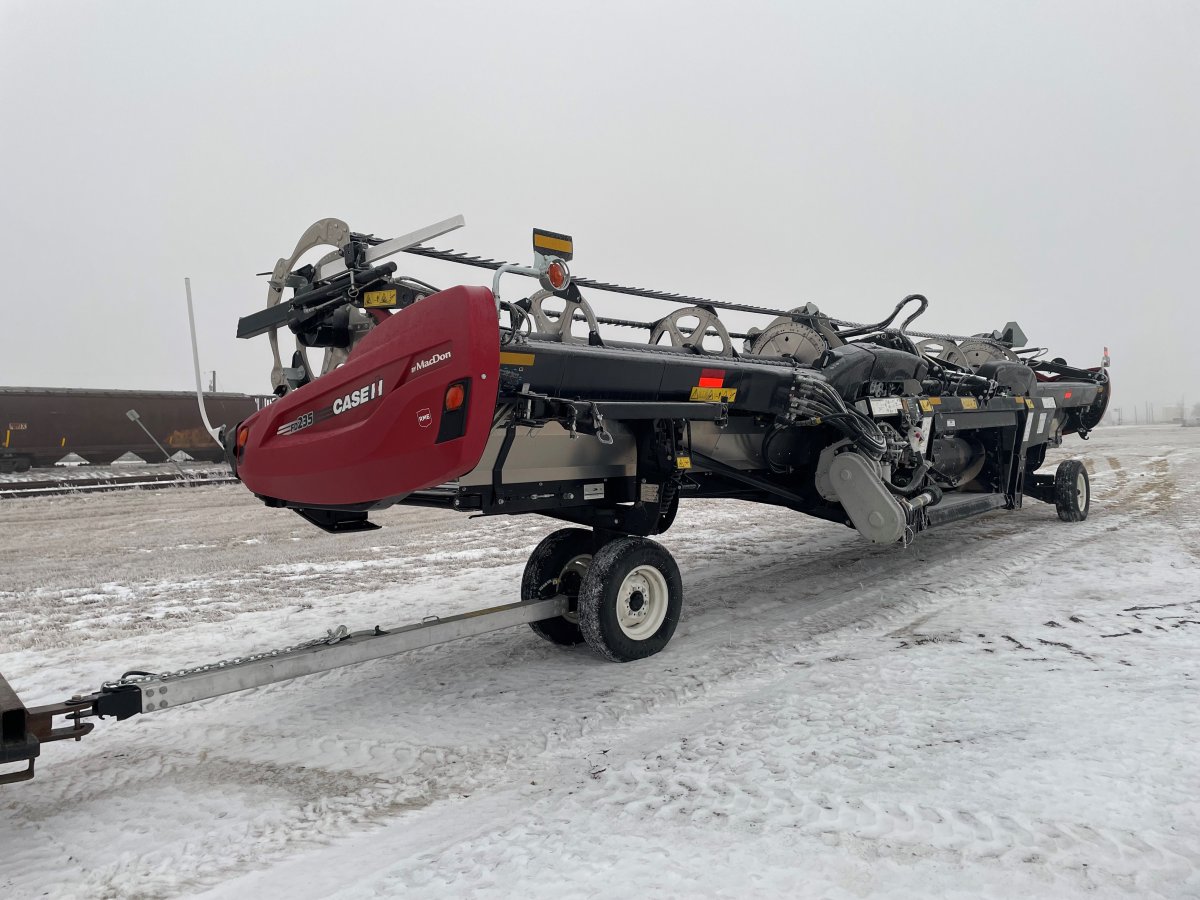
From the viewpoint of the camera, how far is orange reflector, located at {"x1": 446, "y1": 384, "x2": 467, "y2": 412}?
345 centimetres

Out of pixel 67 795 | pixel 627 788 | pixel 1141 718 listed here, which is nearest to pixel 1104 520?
pixel 1141 718

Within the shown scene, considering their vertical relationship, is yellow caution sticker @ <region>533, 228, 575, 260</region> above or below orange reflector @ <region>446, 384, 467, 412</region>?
above

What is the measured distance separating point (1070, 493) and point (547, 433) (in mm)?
7155

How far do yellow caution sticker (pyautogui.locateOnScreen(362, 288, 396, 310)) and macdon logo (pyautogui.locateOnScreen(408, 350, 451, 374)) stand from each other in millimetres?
589

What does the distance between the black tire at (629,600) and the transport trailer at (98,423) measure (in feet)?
62.7

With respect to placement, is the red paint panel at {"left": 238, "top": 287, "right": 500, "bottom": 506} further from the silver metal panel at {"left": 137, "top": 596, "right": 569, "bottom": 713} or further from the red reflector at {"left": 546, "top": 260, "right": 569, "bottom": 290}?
the silver metal panel at {"left": 137, "top": 596, "right": 569, "bottom": 713}

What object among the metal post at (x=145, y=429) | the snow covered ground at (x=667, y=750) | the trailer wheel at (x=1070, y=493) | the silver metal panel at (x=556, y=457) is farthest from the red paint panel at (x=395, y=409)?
the metal post at (x=145, y=429)

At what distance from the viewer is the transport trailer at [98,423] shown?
19156 mm

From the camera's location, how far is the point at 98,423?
66.5 ft

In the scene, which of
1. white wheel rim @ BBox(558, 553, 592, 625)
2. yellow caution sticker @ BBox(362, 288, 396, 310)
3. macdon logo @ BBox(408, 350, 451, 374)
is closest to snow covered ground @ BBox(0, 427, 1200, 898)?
white wheel rim @ BBox(558, 553, 592, 625)

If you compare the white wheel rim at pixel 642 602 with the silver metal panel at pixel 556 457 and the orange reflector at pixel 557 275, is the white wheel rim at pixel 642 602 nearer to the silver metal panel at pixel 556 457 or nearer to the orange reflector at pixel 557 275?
the silver metal panel at pixel 556 457

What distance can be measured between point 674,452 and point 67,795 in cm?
328

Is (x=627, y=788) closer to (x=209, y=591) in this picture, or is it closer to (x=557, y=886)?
(x=557, y=886)

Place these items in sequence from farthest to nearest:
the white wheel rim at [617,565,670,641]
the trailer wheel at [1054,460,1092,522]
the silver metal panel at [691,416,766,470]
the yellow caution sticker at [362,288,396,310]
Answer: the trailer wheel at [1054,460,1092,522] → the silver metal panel at [691,416,766,470] → the white wheel rim at [617,565,670,641] → the yellow caution sticker at [362,288,396,310]
